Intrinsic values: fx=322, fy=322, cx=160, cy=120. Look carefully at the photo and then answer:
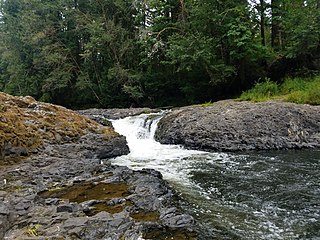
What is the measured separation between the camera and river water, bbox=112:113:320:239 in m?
4.29

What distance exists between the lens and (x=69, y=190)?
16.6 feet

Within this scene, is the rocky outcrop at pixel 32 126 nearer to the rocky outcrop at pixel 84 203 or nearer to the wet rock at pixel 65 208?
the rocky outcrop at pixel 84 203

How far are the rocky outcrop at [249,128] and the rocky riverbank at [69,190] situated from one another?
267 cm

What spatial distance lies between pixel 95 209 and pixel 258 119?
7311 mm

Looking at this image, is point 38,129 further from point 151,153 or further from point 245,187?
point 245,187

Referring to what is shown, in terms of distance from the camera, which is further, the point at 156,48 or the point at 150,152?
the point at 156,48

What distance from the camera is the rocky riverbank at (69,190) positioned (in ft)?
12.0

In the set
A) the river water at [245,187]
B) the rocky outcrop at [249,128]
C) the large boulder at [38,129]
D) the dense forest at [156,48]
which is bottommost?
the river water at [245,187]

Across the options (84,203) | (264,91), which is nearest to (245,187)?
(84,203)

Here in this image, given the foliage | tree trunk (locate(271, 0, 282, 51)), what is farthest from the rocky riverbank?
tree trunk (locate(271, 0, 282, 51))

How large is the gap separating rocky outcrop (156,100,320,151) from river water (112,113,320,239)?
514mm

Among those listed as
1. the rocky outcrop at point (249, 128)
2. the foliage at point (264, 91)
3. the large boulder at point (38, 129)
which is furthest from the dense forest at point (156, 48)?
the large boulder at point (38, 129)

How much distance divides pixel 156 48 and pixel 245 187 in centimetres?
1321

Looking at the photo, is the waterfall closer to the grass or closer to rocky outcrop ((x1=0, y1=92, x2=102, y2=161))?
rocky outcrop ((x1=0, y1=92, x2=102, y2=161))
